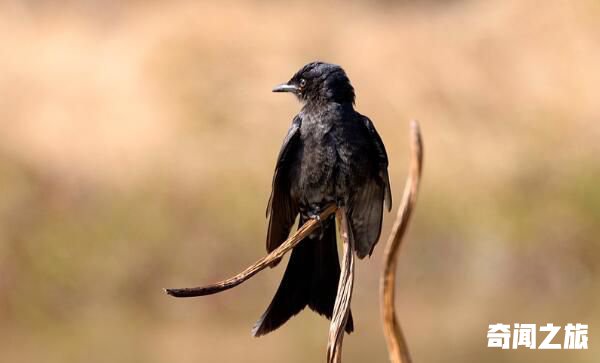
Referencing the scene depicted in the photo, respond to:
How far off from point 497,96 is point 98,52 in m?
9.23

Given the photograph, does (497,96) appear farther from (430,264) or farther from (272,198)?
(272,198)

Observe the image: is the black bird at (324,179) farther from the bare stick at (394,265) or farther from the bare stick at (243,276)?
the bare stick at (394,265)

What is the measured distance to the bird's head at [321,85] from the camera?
6.34 m

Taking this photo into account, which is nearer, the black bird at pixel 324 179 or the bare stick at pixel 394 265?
the bare stick at pixel 394 265

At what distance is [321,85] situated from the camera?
638cm

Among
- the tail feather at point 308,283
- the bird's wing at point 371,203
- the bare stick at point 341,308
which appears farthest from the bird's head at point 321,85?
the bare stick at point 341,308

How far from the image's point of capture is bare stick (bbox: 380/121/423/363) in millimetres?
2848

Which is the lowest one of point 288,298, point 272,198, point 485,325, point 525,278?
point 288,298

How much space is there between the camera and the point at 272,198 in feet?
18.3

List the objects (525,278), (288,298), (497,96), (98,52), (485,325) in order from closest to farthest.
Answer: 1. (288,298)
2. (485,325)
3. (525,278)
4. (497,96)
5. (98,52)

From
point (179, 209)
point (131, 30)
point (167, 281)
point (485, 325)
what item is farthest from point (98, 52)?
point (485, 325)

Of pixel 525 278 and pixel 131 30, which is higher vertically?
pixel 131 30

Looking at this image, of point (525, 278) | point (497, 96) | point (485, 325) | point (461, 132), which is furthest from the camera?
point (497, 96)

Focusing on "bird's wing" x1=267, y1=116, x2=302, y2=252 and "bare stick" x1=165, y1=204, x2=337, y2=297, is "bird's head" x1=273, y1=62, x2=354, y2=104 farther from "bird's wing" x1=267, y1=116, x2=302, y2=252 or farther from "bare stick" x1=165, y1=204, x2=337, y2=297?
"bare stick" x1=165, y1=204, x2=337, y2=297
